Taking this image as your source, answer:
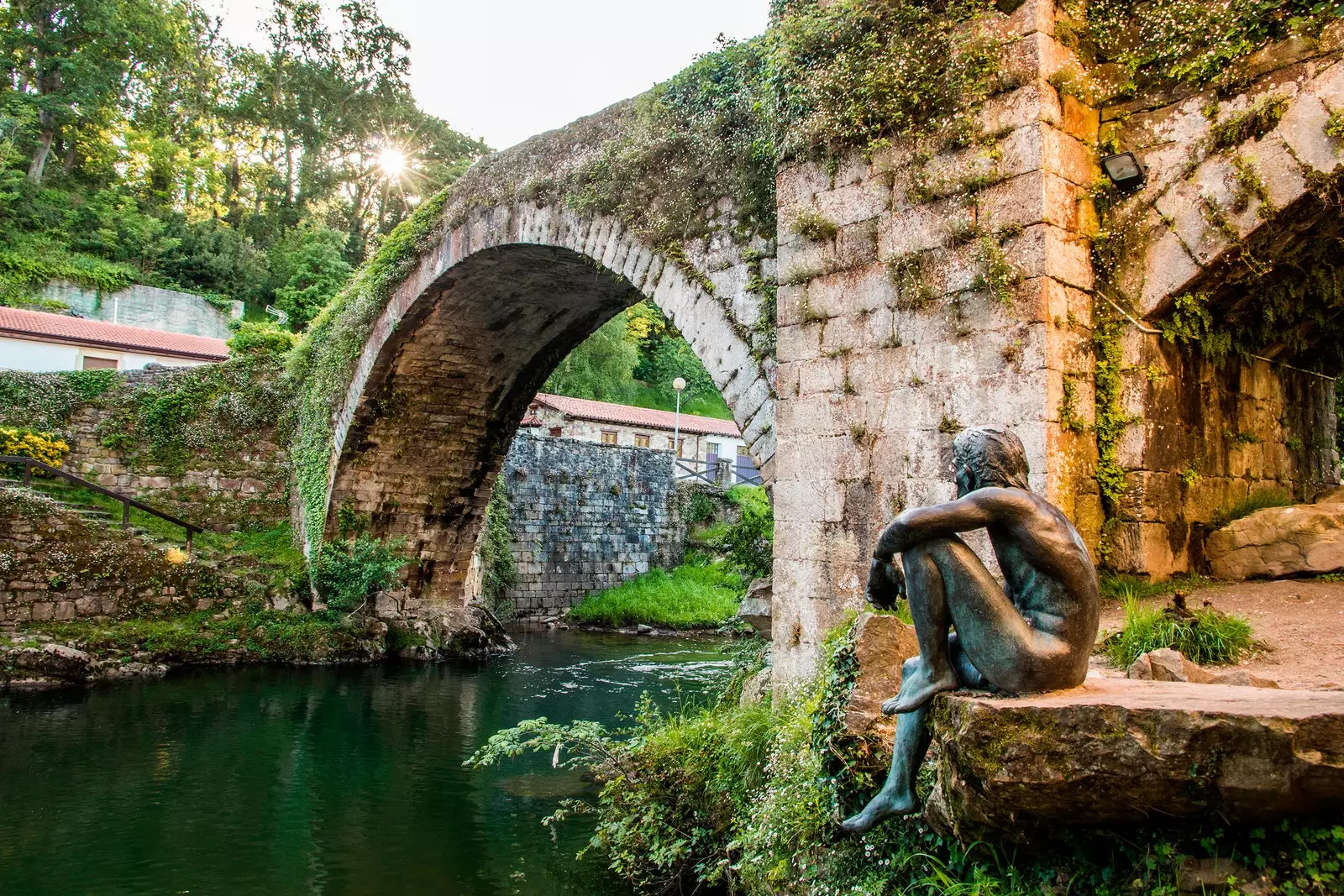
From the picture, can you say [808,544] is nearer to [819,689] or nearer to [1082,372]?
[819,689]

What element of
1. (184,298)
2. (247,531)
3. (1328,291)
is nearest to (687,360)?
(184,298)

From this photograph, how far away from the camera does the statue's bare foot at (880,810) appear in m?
2.80

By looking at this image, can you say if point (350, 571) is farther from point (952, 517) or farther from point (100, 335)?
point (100, 335)

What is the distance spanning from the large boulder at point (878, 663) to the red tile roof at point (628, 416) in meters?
20.2

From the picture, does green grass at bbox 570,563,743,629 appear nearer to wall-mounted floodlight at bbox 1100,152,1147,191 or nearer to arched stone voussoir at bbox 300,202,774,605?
arched stone voussoir at bbox 300,202,774,605

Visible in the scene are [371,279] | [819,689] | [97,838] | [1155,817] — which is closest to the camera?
[1155,817]

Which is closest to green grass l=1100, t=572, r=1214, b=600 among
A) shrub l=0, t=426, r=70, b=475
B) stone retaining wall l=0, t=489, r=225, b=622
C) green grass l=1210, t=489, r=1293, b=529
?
green grass l=1210, t=489, r=1293, b=529

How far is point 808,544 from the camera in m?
4.84

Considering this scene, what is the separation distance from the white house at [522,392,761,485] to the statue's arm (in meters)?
19.2

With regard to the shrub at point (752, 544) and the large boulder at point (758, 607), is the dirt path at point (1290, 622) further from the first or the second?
the shrub at point (752, 544)

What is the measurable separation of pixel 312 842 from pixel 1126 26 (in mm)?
6257

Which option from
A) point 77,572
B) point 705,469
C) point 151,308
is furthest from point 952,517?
point 151,308

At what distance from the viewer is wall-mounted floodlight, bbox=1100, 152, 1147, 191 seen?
4.23 m

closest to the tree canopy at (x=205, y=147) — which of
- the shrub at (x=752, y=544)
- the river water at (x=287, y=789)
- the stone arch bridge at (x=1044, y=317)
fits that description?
the river water at (x=287, y=789)
